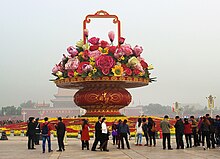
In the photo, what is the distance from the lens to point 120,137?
14.4 meters

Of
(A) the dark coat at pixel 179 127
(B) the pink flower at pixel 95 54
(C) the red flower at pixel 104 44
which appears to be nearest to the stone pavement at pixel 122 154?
(A) the dark coat at pixel 179 127

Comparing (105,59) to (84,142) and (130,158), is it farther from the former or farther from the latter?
(130,158)

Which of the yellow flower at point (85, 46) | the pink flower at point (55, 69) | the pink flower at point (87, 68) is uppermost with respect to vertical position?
the yellow flower at point (85, 46)

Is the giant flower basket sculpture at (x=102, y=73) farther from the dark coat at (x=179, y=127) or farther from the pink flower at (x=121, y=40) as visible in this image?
the dark coat at (x=179, y=127)

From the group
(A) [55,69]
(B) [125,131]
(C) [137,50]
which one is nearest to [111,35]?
(C) [137,50]

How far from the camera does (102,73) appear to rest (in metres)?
22.7

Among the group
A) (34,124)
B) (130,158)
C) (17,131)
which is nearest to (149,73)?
(17,131)

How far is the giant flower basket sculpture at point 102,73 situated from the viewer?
2280 cm

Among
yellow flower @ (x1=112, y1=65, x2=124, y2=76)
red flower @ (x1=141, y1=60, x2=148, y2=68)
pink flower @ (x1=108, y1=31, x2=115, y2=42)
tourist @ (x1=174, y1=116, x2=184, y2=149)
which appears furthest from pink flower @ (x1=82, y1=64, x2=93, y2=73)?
tourist @ (x1=174, y1=116, x2=184, y2=149)

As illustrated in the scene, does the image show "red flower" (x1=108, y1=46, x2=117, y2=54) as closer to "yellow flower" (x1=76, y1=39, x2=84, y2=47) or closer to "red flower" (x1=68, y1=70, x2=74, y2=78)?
"yellow flower" (x1=76, y1=39, x2=84, y2=47)

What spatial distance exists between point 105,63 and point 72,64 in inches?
96.6

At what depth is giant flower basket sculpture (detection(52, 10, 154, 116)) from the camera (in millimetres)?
22797

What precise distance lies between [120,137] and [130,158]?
358cm

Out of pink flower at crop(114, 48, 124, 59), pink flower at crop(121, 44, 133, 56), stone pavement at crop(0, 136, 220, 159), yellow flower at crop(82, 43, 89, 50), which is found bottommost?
stone pavement at crop(0, 136, 220, 159)
